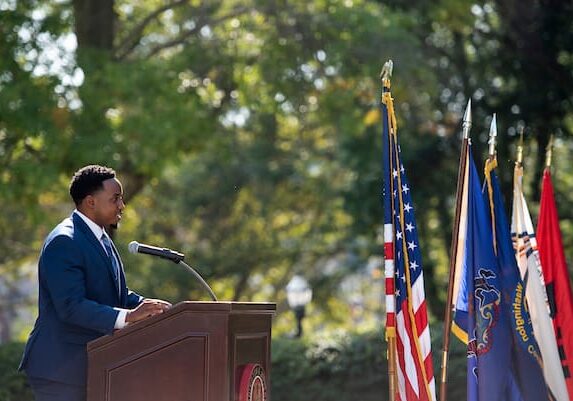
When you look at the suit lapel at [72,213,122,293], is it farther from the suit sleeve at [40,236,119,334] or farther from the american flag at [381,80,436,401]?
the american flag at [381,80,436,401]

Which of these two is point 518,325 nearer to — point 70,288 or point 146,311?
point 146,311

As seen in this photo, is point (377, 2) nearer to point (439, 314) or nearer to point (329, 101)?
point (329, 101)

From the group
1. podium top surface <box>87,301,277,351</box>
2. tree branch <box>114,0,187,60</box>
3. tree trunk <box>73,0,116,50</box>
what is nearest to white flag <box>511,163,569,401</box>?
podium top surface <box>87,301,277,351</box>

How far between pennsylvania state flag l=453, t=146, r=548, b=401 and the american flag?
33 cm

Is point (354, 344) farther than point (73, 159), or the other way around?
point (73, 159)

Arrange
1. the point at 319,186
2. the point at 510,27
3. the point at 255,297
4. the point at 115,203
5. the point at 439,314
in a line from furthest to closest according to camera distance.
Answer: the point at 255,297, the point at 319,186, the point at 439,314, the point at 510,27, the point at 115,203

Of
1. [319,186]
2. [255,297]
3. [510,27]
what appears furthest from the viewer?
[255,297]

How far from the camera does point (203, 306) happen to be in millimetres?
4719

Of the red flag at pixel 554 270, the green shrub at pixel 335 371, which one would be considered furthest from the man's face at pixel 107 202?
the green shrub at pixel 335 371

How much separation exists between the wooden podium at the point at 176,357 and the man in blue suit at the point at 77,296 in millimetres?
81

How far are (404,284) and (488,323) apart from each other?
0.61 m

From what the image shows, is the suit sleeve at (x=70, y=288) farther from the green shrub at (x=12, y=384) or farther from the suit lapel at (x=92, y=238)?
the green shrub at (x=12, y=384)

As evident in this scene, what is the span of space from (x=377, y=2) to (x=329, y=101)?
1.75 metres

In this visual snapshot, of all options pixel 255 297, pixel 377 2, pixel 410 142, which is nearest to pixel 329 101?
pixel 377 2
